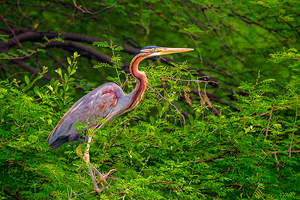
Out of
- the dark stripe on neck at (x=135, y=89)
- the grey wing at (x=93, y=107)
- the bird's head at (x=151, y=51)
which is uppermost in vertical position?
the bird's head at (x=151, y=51)

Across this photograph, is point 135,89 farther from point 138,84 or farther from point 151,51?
point 151,51

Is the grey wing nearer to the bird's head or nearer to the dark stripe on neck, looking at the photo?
the dark stripe on neck

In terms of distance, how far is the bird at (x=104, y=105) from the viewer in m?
3.79

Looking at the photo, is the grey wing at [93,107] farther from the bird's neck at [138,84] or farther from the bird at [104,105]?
the bird's neck at [138,84]

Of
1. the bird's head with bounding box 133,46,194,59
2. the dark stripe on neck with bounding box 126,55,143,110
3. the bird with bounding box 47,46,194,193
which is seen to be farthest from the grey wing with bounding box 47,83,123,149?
the bird's head with bounding box 133,46,194,59

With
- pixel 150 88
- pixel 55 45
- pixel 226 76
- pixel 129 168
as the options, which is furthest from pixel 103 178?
pixel 226 76


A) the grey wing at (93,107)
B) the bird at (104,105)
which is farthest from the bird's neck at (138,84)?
the grey wing at (93,107)

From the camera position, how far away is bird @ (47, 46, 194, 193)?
3.79 m

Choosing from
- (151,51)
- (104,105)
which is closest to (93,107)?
(104,105)

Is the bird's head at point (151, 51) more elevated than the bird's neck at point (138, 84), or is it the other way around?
the bird's head at point (151, 51)

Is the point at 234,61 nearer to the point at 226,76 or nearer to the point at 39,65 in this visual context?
the point at 226,76

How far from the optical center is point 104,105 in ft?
13.4

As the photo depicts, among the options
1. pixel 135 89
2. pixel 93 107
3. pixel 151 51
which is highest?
pixel 151 51

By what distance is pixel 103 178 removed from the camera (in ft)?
10.3
